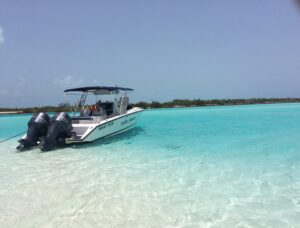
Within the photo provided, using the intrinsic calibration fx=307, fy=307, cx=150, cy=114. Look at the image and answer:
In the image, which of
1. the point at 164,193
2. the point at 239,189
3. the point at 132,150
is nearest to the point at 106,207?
the point at 164,193

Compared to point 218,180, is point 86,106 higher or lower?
→ higher

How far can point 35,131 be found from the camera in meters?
8.69

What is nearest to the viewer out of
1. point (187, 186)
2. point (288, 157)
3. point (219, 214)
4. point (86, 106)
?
point (219, 214)

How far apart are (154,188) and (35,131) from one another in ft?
17.4

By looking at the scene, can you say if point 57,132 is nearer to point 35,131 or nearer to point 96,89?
point 35,131

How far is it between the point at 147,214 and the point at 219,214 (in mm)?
831

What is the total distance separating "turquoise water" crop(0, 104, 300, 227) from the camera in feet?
11.4

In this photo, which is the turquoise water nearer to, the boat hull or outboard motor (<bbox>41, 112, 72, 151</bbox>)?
outboard motor (<bbox>41, 112, 72, 151</bbox>)

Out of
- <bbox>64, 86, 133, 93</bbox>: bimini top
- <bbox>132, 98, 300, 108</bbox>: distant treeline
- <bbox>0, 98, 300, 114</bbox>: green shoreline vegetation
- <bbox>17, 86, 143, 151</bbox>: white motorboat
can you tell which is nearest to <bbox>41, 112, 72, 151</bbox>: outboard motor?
<bbox>17, 86, 143, 151</bbox>: white motorboat

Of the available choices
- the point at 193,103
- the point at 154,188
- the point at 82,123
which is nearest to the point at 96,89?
the point at 82,123

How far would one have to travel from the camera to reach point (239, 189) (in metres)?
4.41

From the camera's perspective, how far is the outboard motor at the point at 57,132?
26.6 ft

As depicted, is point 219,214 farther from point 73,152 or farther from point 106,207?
point 73,152

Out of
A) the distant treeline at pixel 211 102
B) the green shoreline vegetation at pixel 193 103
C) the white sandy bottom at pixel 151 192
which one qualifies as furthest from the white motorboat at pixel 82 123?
the distant treeline at pixel 211 102
